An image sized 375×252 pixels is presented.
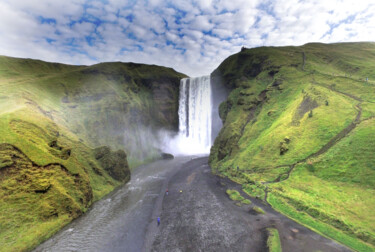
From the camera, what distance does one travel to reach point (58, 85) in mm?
75438

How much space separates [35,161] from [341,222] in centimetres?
4358

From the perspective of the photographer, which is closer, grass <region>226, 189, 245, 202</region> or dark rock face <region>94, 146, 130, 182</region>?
grass <region>226, 189, 245, 202</region>

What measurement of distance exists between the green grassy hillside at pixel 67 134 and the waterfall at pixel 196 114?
7.00 meters

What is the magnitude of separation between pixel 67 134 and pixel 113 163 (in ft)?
50.3

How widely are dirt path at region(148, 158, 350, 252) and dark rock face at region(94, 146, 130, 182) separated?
1845 centimetres

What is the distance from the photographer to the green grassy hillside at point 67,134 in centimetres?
2552

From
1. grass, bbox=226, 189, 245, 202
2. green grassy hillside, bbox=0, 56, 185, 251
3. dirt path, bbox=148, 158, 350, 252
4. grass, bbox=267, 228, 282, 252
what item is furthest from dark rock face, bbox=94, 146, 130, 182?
grass, bbox=267, 228, 282, 252

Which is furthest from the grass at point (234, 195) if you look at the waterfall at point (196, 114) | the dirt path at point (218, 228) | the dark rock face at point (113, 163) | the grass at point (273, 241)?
the waterfall at point (196, 114)

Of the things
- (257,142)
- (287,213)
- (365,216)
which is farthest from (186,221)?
(257,142)

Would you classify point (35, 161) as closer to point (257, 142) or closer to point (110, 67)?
point (257, 142)

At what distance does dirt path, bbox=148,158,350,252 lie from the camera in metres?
20.9

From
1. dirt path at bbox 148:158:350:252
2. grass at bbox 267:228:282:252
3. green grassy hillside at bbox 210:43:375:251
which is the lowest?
dirt path at bbox 148:158:350:252

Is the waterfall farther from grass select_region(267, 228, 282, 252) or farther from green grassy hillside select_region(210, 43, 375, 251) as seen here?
grass select_region(267, 228, 282, 252)

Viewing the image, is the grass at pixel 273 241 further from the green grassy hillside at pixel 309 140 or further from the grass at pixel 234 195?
the grass at pixel 234 195
